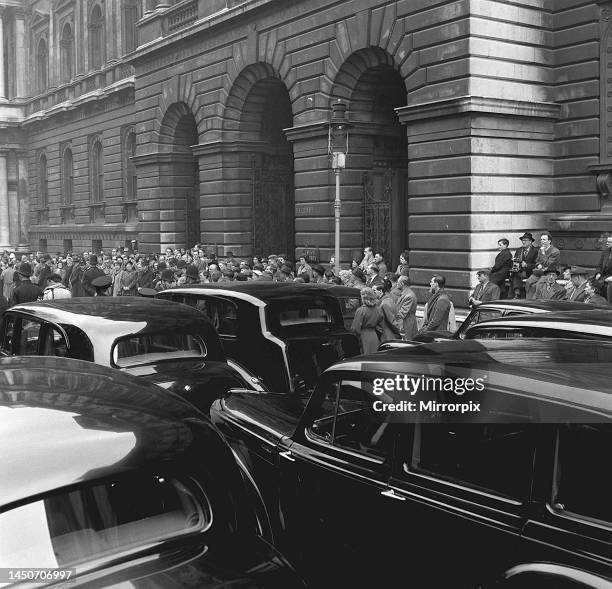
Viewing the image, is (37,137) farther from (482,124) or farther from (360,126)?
(482,124)

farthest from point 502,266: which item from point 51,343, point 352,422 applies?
point 352,422

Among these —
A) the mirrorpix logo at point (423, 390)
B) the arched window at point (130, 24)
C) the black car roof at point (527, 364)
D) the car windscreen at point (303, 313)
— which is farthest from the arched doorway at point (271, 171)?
the mirrorpix logo at point (423, 390)

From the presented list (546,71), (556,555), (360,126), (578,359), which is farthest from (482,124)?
(556,555)

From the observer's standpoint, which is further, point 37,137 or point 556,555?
point 37,137

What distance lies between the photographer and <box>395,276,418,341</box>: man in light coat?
12750 millimetres

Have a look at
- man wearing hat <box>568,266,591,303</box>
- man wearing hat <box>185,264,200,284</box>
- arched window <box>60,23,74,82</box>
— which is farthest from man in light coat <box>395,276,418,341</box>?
arched window <box>60,23,74,82</box>

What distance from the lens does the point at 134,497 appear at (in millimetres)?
3008

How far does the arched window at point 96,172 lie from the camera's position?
4100 centimetres

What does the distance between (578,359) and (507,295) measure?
1328 cm

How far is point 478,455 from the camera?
3.70 m

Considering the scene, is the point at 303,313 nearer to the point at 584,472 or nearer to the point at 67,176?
the point at 584,472

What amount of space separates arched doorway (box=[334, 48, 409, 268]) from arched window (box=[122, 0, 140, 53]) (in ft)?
65.3

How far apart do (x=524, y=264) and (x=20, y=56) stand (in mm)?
43783

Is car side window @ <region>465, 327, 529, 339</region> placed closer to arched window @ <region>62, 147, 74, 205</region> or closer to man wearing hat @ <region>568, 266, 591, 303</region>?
man wearing hat @ <region>568, 266, 591, 303</region>
